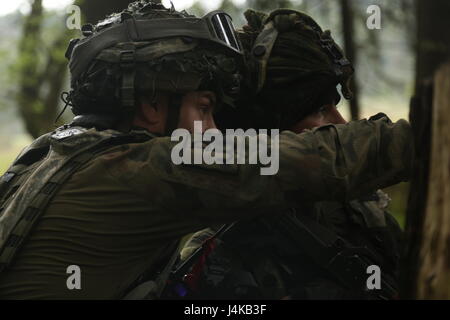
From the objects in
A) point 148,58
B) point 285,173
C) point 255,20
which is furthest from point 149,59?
point 255,20

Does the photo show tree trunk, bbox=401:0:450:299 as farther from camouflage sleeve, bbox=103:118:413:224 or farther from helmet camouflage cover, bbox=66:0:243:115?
helmet camouflage cover, bbox=66:0:243:115

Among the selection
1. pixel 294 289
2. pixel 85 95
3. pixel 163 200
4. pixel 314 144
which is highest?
pixel 85 95

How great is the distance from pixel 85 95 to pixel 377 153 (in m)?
1.27

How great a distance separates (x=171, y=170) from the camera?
243cm

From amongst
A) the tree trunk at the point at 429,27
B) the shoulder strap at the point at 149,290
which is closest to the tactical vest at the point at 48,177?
the shoulder strap at the point at 149,290

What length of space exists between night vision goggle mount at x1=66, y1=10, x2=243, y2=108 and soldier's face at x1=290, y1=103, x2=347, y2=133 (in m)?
0.76

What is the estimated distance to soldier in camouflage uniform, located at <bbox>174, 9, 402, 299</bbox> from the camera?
10.1 ft

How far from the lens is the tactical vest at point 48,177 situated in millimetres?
2422

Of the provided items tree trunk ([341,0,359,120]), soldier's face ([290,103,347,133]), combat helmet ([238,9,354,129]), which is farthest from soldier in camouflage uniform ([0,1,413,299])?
tree trunk ([341,0,359,120])

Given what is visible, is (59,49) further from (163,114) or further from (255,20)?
(163,114)

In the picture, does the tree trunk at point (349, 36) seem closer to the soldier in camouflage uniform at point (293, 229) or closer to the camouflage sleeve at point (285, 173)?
the soldier in camouflage uniform at point (293, 229)

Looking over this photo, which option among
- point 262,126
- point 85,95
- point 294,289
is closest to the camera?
point 85,95
